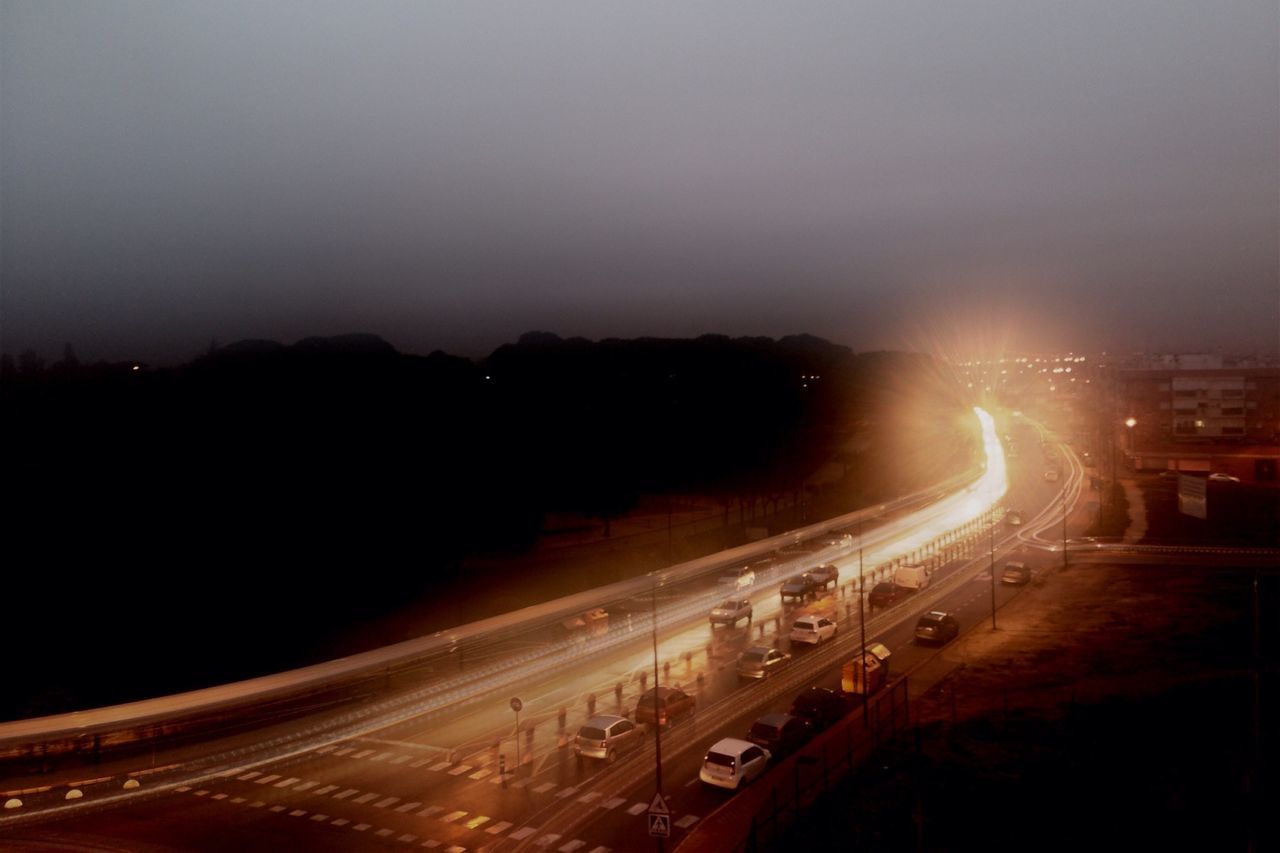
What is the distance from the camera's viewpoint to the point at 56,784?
38.2ft

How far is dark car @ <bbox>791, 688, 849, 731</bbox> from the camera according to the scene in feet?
42.7

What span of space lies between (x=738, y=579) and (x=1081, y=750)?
12376mm

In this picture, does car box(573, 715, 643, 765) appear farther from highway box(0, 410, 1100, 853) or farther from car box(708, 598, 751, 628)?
car box(708, 598, 751, 628)

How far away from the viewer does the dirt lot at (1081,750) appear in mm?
9297

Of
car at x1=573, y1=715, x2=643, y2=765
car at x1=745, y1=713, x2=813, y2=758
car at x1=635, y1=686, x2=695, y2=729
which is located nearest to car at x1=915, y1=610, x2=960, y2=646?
car at x1=745, y1=713, x2=813, y2=758

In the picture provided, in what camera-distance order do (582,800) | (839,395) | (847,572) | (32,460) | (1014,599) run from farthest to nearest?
(839,395) → (32,460) → (847,572) → (1014,599) → (582,800)

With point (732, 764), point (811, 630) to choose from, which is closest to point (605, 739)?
point (732, 764)

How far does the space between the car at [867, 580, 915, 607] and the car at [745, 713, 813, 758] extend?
9.29 m

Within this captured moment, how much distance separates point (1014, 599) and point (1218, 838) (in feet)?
43.3

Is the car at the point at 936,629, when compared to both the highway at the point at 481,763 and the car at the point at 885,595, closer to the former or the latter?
the highway at the point at 481,763

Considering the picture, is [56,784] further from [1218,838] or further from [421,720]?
[1218,838]

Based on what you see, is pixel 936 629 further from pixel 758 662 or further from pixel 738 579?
pixel 738 579

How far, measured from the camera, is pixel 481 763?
11836mm

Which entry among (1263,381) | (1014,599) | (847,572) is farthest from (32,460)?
(1263,381)
